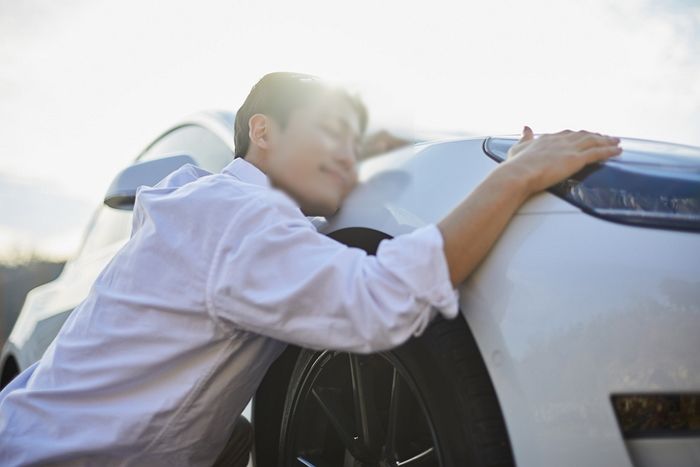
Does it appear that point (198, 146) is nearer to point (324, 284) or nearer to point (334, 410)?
point (334, 410)

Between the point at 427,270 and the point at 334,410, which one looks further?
the point at 334,410

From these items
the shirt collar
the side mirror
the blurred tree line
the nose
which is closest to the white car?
the nose

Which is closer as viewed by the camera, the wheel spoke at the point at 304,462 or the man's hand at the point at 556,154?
the man's hand at the point at 556,154

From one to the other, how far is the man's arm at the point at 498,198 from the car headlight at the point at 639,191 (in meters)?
0.03

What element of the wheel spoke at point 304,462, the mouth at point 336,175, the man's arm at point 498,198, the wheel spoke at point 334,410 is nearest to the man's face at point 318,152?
the mouth at point 336,175

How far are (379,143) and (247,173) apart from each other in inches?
12.0

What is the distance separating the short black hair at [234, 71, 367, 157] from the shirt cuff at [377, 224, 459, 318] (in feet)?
1.17

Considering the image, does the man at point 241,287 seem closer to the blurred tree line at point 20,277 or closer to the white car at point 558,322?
the white car at point 558,322

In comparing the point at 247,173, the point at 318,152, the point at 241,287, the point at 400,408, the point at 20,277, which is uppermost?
the point at 318,152

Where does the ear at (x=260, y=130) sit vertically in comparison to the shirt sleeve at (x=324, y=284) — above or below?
above

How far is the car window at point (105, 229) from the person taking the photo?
10.0 feet

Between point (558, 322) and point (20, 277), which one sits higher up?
point (558, 322)

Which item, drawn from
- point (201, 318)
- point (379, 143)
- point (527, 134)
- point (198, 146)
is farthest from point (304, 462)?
point (198, 146)

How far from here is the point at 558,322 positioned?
1196mm
